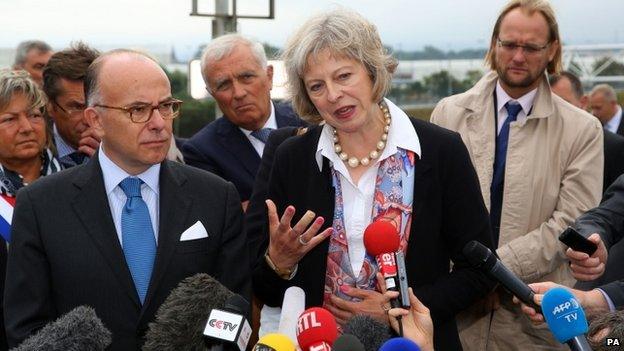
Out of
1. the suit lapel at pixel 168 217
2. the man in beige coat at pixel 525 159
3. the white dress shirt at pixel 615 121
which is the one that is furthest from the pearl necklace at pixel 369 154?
the white dress shirt at pixel 615 121

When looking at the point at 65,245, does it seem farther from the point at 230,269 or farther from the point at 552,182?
the point at 552,182

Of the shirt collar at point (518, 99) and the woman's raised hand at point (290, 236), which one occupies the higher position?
the shirt collar at point (518, 99)

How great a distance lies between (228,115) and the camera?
16.7 ft

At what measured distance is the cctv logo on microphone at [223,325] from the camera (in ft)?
7.32

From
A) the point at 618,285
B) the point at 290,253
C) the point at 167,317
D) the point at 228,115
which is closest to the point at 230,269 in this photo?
the point at 290,253

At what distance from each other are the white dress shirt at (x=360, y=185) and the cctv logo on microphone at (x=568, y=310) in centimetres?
107

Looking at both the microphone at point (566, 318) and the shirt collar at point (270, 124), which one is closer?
the microphone at point (566, 318)

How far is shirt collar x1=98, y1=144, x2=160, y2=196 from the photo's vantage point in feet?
10.6

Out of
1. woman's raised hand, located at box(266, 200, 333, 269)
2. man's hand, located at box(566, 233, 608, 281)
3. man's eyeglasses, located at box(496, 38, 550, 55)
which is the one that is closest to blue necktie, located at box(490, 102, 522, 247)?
man's eyeglasses, located at box(496, 38, 550, 55)

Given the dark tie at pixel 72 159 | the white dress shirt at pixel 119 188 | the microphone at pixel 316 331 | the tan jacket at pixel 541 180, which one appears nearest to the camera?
the microphone at pixel 316 331

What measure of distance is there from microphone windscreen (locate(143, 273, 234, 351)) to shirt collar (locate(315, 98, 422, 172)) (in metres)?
0.95

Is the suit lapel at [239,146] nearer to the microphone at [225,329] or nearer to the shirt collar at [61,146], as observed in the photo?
the shirt collar at [61,146]

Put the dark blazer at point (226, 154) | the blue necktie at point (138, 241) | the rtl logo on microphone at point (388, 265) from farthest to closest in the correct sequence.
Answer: the dark blazer at point (226, 154) < the blue necktie at point (138, 241) < the rtl logo on microphone at point (388, 265)

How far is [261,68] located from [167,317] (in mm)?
2910
